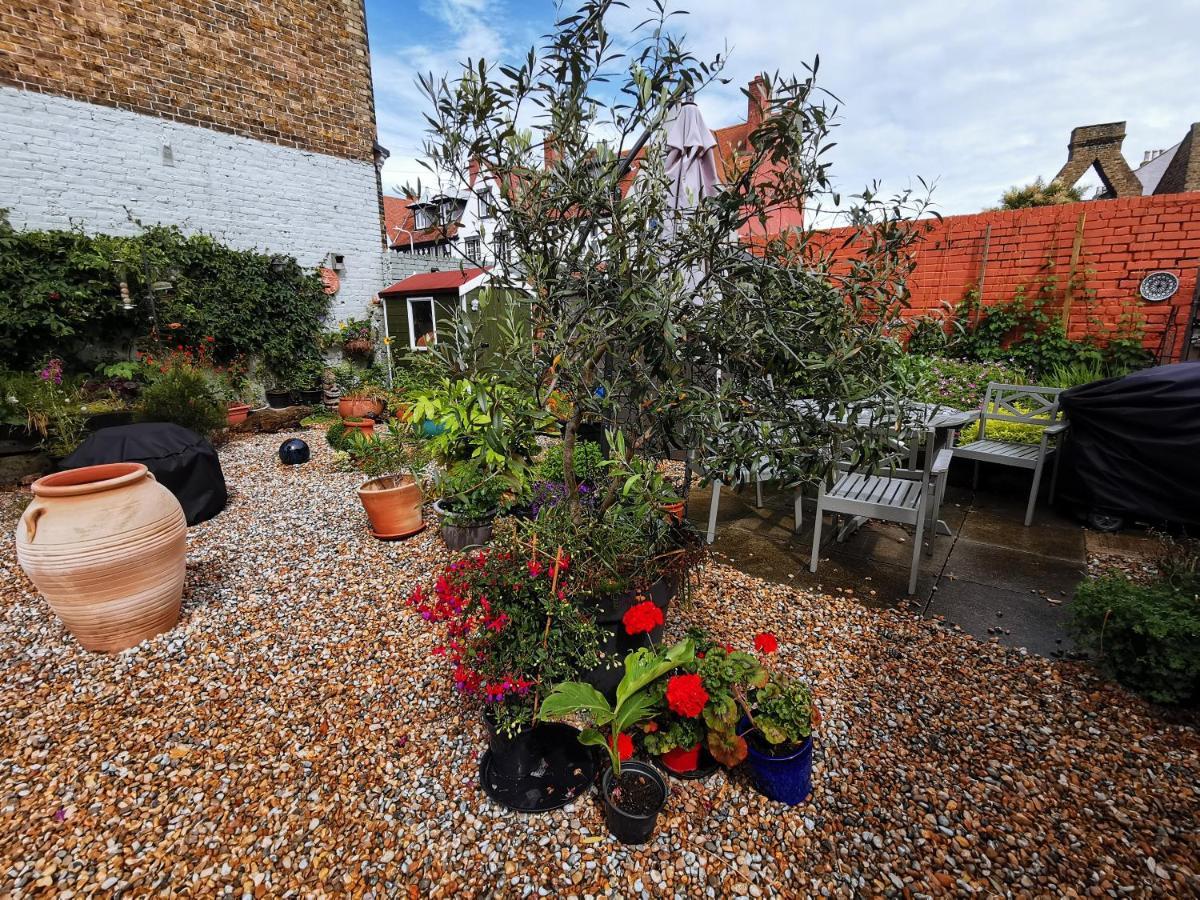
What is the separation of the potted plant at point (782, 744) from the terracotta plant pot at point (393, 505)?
291 cm

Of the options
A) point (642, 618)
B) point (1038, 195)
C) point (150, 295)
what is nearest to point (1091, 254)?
point (642, 618)

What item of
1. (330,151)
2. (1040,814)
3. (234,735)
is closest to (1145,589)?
(1040,814)

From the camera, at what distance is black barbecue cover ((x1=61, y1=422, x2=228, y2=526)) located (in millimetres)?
3869

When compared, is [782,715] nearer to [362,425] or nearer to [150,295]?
[362,425]

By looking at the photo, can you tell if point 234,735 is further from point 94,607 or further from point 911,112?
point 911,112

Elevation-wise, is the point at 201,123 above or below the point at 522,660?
above

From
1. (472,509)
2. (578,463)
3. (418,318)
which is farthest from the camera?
(418,318)

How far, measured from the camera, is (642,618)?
1.90 meters

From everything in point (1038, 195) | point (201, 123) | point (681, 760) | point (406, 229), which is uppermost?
point (1038, 195)

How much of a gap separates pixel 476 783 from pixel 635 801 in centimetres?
60

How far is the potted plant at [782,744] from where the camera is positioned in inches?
69.7

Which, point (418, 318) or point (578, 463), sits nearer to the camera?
point (578, 463)

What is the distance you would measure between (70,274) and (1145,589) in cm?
980

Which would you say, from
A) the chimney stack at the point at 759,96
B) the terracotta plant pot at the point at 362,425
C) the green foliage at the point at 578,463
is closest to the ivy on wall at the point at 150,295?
the terracotta plant pot at the point at 362,425
